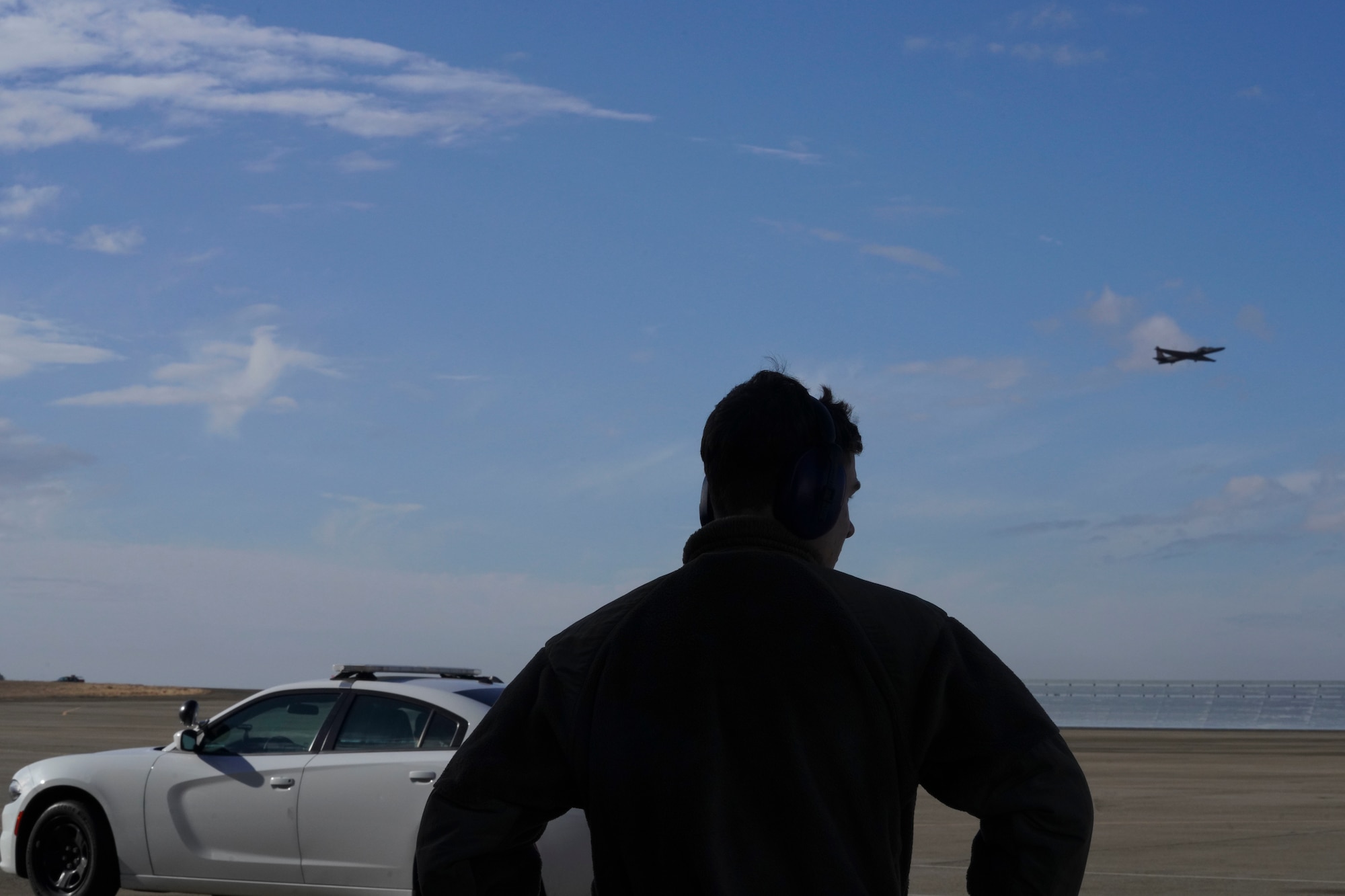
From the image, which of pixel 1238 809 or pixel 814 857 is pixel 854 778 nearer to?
pixel 814 857

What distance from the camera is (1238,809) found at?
16.7 m

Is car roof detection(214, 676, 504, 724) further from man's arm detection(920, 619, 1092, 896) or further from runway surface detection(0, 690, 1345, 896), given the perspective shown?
man's arm detection(920, 619, 1092, 896)

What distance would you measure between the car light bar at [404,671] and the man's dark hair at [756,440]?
7239 millimetres

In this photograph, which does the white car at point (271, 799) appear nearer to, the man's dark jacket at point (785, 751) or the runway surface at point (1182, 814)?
the runway surface at point (1182, 814)

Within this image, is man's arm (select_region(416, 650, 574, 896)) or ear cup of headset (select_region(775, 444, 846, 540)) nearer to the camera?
man's arm (select_region(416, 650, 574, 896))

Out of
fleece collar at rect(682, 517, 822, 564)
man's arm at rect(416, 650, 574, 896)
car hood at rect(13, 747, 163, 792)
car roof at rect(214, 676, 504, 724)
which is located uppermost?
fleece collar at rect(682, 517, 822, 564)

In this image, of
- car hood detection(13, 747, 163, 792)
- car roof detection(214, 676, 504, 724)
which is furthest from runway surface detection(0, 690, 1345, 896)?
car roof detection(214, 676, 504, 724)

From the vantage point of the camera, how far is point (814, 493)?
2.30 metres

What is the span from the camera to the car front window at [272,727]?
29.7 ft

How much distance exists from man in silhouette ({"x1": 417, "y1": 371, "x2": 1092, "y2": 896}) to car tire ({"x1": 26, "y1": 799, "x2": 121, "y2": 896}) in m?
8.35

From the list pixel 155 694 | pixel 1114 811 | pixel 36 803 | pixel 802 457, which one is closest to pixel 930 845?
pixel 1114 811

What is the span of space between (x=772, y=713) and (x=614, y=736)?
0.25 m

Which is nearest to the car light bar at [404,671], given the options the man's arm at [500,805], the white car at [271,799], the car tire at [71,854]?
the white car at [271,799]

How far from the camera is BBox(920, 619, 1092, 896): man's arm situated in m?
1.99
